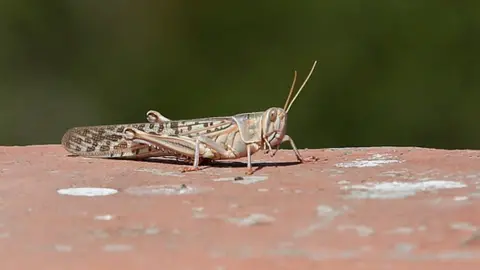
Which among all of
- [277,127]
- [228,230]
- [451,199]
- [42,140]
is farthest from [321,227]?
[42,140]

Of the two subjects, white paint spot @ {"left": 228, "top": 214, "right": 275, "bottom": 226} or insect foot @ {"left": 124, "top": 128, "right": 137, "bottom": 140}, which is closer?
white paint spot @ {"left": 228, "top": 214, "right": 275, "bottom": 226}

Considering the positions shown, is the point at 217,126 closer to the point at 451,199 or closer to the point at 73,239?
the point at 451,199

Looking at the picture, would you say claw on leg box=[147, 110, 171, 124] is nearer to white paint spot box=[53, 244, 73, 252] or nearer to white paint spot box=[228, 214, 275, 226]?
white paint spot box=[228, 214, 275, 226]

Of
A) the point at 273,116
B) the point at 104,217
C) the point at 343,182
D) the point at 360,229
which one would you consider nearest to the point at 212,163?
the point at 273,116

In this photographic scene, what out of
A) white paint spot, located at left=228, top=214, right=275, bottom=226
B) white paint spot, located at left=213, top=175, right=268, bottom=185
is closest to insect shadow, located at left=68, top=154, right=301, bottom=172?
white paint spot, located at left=213, top=175, right=268, bottom=185

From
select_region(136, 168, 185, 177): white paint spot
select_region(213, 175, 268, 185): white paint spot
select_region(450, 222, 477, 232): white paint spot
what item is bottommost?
select_region(450, 222, 477, 232): white paint spot

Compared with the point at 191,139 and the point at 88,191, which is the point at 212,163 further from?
the point at 88,191
